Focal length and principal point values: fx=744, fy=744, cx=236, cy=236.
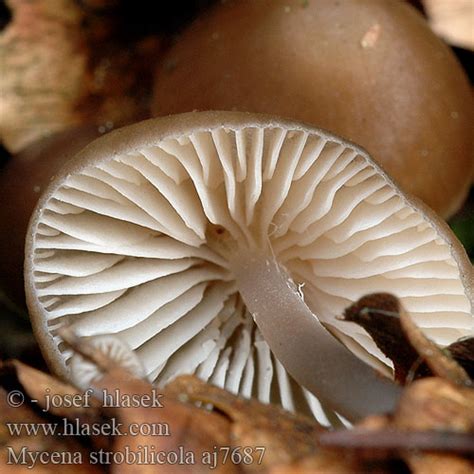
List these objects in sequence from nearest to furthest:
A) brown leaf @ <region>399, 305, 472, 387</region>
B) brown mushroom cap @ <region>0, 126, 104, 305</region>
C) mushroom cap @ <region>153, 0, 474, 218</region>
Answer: brown leaf @ <region>399, 305, 472, 387</region> < mushroom cap @ <region>153, 0, 474, 218</region> < brown mushroom cap @ <region>0, 126, 104, 305</region>

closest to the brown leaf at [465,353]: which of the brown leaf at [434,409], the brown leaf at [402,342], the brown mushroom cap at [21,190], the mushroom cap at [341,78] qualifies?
the brown leaf at [402,342]

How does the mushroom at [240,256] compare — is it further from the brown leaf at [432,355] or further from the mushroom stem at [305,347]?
the brown leaf at [432,355]

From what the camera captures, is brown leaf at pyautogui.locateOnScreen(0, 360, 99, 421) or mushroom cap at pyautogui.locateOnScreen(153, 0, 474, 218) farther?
mushroom cap at pyautogui.locateOnScreen(153, 0, 474, 218)

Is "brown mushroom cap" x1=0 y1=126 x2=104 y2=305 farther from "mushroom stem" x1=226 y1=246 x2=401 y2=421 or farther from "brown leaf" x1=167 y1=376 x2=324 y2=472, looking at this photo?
"brown leaf" x1=167 y1=376 x2=324 y2=472

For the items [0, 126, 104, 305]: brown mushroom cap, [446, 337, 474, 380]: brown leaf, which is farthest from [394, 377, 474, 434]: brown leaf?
[0, 126, 104, 305]: brown mushroom cap

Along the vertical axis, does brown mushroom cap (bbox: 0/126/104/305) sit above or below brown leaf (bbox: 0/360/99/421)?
above

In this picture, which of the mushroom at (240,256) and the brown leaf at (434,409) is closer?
the brown leaf at (434,409)
